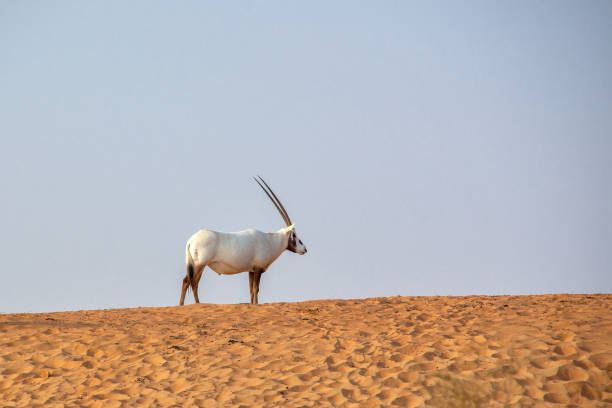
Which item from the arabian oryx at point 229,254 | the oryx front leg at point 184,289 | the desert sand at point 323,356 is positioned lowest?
the desert sand at point 323,356

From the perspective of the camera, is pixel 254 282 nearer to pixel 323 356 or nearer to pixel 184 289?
pixel 184 289

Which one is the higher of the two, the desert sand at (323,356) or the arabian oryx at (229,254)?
the arabian oryx at (229,254)

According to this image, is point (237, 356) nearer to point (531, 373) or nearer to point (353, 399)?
point (353, 399)

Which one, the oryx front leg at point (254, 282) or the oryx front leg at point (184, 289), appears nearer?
the oryx front leg at point (184, 289)

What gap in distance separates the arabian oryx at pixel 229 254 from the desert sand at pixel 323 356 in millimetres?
1763

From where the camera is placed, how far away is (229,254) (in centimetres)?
1459

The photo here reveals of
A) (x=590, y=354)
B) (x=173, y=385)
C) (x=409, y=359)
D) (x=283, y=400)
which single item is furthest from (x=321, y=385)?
(x=590, y=354)

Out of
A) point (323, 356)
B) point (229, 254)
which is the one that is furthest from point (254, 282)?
point (323, 356)

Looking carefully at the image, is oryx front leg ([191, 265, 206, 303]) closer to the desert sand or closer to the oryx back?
the oryx back

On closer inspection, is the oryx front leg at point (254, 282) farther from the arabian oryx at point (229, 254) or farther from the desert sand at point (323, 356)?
the desert sand at point (323, 356)

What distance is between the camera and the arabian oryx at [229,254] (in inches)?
568

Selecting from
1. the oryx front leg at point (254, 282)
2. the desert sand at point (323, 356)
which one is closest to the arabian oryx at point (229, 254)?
the oryx front leg at point (254, 282)

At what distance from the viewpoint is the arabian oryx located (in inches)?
568

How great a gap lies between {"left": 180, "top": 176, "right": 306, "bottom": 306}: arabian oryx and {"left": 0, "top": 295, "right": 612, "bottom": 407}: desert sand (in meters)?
1.76
